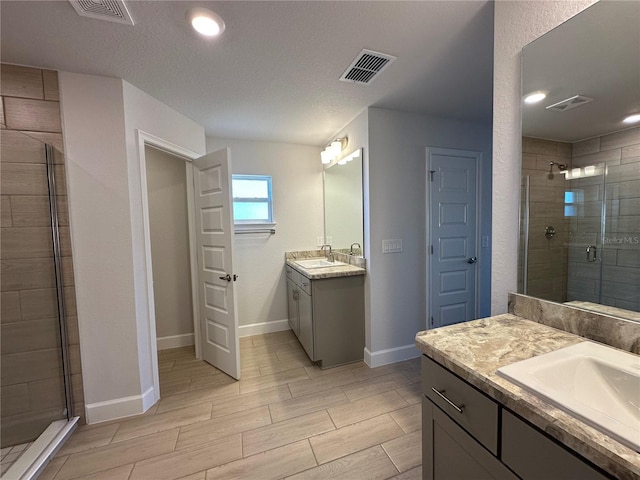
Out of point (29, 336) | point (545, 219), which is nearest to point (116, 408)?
point (29, 336)

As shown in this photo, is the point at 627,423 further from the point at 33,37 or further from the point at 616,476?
the point at 33,37

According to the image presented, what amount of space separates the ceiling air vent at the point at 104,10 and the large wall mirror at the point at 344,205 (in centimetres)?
186

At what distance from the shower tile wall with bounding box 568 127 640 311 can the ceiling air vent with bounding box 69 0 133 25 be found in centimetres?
214

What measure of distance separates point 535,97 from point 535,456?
4.43 ft

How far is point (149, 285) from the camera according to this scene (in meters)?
2.03

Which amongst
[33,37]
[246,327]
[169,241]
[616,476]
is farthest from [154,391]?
[616,476]

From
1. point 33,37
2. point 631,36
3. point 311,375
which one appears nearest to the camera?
point 631,36

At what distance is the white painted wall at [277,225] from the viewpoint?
3234mm

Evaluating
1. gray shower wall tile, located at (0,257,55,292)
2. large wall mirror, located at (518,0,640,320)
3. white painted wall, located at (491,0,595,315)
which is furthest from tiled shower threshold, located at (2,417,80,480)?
large wall mirror, located at (518,0,640,320)

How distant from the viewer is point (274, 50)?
1.52m

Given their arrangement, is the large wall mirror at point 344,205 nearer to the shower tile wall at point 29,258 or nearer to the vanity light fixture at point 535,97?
the vanity light fixture at point 535,97

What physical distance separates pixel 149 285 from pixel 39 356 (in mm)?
744

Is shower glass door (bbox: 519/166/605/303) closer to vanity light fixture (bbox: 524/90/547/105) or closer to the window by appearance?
vanity light fixture (bbox: 524/90/547/105)

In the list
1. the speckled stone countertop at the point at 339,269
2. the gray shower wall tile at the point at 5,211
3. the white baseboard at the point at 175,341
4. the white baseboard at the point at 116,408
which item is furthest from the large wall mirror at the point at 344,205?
the gray shower wall tile at the point at 5,211
